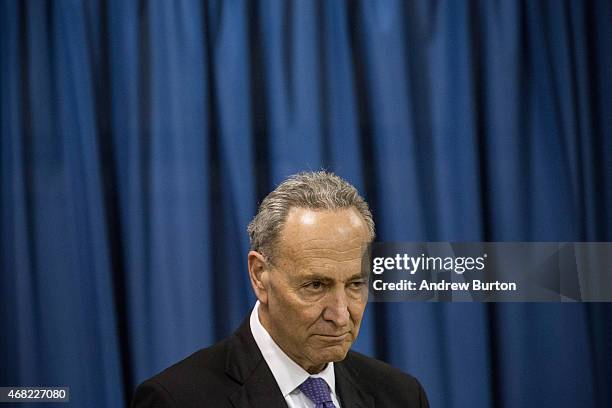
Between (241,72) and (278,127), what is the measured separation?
0.18 metres

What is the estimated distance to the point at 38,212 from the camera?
2.38 metres

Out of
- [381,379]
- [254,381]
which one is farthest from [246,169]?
[254,381]

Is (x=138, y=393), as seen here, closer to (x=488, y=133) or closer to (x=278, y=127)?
(x=278, y=127)

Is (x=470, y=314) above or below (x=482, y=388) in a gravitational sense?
above

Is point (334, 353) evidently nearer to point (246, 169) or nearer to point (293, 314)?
point (293, 314)

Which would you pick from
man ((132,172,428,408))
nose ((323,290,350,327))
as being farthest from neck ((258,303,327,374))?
nose ((323,290,350,327))

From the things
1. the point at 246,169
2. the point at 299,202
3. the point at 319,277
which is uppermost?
the point at 246,169

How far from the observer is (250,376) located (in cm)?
155

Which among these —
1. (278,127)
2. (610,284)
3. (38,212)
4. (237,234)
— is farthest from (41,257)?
(610,284)

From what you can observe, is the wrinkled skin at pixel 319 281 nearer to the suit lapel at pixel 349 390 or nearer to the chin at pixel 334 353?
the chin at pixel 334 353

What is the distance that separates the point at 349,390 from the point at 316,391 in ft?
0.35

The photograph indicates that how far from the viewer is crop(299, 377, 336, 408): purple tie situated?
155 cm

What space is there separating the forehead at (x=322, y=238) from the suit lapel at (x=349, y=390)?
0.87ft

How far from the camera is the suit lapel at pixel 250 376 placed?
1.52 m
